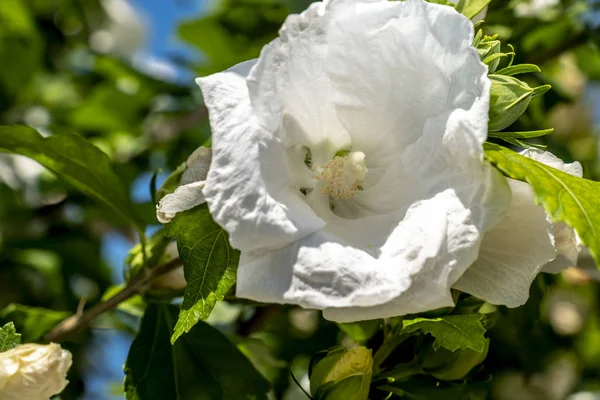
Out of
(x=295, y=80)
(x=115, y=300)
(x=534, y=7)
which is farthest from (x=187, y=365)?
(x=534, y=7)

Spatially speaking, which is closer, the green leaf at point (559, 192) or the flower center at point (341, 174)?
the green leaf at point (559, 192)

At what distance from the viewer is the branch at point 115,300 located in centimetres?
107

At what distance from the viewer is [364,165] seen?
3.00 ft

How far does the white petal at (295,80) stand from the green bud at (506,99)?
0.59 ft

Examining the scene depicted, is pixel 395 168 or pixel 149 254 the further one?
pixel 149 254

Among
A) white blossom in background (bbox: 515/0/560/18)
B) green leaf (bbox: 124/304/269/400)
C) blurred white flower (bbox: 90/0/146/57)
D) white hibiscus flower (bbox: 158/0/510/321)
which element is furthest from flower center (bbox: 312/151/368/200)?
blurred white flower (bbox: 90/0/146/57)

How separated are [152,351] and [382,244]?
17.7 inches

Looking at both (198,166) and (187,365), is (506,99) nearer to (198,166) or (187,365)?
(198,166)

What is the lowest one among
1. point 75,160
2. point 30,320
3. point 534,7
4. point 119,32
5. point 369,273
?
point 119,32

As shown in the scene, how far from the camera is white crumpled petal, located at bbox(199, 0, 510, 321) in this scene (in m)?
0.74

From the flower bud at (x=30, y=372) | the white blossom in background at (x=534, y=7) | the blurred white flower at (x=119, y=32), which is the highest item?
the flower bud at (x=30, y=372)

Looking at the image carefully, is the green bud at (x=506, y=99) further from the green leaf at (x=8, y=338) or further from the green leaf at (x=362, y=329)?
the green leaf at (x=8, y=338)

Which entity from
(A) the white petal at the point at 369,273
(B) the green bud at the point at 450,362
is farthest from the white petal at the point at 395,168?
(B) the green bud at the point at 450,362

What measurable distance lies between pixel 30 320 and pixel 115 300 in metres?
0.21
